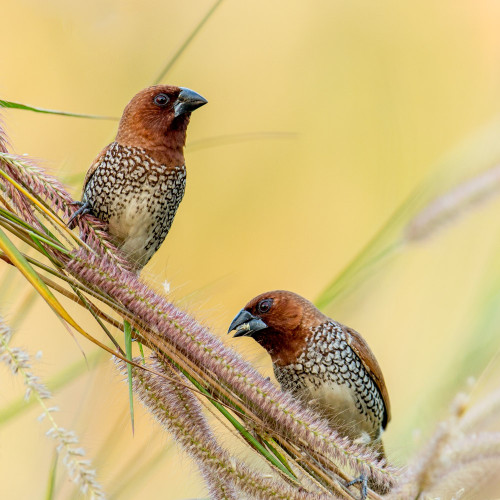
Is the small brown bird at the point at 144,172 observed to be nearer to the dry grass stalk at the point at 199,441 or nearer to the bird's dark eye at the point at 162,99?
the bird's dark eye at the point at 162,99

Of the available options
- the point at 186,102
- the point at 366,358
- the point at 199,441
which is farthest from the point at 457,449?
the point at 186,102

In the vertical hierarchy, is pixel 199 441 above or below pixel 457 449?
below

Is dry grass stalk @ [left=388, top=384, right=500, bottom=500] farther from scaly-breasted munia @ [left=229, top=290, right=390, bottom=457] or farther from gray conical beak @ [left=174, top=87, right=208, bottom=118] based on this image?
gray conical beak @ [left=174, top=87, right=208, bottom=118]

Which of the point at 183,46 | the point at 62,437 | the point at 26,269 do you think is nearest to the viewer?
the point at 62,437

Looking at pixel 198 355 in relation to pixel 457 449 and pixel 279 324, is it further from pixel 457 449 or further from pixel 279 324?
pixel 279 324

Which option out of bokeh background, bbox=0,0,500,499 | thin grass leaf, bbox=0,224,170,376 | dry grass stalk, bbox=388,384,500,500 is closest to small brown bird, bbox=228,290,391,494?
bokeh background, bbox=0,0,500,499

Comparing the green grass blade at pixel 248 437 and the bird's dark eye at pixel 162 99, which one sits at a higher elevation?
the bird's dark eye at pixel 162 99

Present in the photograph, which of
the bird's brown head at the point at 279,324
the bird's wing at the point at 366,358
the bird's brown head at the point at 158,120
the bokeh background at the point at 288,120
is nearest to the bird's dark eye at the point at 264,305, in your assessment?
the bird's brown head at the point at 279,324

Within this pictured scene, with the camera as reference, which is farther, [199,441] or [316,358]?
[316,358]
